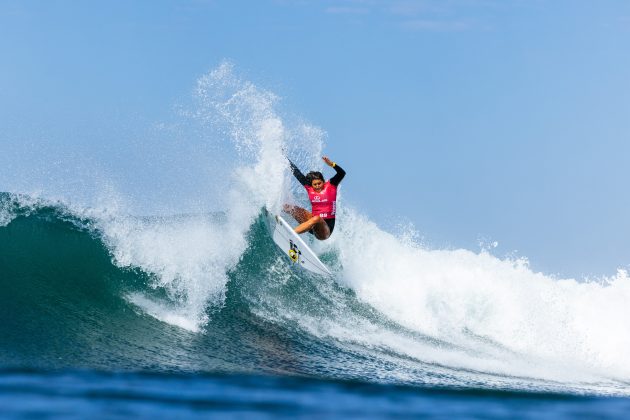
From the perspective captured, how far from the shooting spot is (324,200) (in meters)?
10.4

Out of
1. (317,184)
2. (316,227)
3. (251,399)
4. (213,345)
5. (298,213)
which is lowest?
(251,399)

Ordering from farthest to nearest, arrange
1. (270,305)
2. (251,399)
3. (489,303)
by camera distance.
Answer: (489,303), (270,305), (251,399)

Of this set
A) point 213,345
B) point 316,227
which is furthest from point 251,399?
point 316,227

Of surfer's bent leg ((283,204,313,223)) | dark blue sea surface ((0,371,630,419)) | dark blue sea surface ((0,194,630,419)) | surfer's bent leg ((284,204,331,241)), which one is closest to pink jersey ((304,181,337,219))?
surfer's bent leg ((284,204,331,241))

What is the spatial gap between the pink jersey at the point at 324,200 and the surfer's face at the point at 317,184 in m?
0.05

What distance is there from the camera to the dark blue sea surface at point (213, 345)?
5.38m

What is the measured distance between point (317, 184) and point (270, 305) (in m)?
1.91

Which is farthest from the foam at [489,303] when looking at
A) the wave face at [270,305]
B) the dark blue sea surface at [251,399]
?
the dark blue sea surface at [251,399]

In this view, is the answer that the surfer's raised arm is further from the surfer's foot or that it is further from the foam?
the foam

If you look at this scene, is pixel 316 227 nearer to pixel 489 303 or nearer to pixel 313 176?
pixel 313 176

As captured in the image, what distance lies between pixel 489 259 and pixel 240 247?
5.71 m

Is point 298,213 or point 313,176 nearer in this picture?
point 313,176

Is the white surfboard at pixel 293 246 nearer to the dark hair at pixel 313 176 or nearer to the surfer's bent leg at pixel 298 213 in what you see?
the surfer's bent leg at pixel 298 213

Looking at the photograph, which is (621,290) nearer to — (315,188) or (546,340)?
(546,340)
